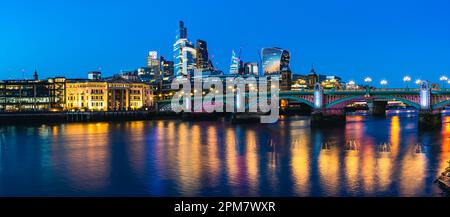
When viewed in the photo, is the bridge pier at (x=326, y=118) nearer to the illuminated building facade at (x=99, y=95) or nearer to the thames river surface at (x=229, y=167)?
the thames river surface at (x=229, y=167)

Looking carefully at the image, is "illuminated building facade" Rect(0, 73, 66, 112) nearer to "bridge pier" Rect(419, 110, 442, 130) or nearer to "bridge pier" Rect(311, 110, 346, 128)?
"bridge pier" Rect(311, 110, 346, 128)

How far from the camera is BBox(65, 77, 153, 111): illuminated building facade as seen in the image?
12519 cm

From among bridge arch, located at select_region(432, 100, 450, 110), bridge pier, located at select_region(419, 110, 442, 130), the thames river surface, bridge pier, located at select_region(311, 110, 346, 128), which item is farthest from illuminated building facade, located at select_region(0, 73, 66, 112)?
bridge arch, located at select_region(432, 100, 450, 110)

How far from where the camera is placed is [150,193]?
2225 centimetres

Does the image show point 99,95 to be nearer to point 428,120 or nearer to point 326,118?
point 326,118

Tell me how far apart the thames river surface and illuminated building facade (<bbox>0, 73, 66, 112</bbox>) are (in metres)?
84.2

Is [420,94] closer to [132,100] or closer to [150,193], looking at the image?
[150,193]

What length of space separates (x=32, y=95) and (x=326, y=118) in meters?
89.7

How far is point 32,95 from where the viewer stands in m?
127

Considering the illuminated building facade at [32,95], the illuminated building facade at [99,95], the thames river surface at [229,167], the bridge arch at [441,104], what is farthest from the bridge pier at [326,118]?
the illuminated building facade at [32,95]
